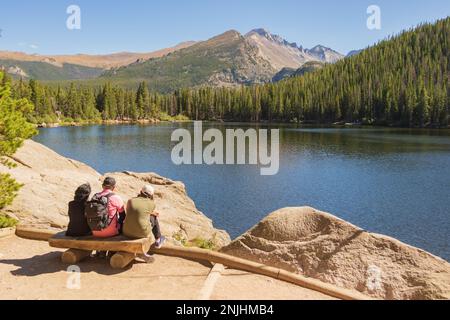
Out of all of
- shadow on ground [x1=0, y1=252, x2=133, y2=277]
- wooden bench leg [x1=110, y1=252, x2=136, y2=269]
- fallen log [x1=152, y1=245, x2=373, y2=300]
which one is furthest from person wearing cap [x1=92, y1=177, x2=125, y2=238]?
fallen log [x1=152, y1=245, x2=373, y2=300]

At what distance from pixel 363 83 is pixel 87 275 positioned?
192077 millimetres

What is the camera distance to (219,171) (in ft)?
161

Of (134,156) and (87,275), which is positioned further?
(134,156)

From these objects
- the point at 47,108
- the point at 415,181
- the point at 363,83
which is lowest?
the point at 415,181

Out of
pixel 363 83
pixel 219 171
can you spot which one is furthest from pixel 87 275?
pixel 363 83

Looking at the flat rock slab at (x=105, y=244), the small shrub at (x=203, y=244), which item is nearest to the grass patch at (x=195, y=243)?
the small shrub at (x=203, y=244)

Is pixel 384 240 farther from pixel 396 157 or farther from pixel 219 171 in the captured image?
pixel 396 157

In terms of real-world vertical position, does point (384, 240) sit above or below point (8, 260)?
above

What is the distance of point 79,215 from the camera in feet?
36.3

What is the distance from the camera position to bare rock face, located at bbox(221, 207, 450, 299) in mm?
9844

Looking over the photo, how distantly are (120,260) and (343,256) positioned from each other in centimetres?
559

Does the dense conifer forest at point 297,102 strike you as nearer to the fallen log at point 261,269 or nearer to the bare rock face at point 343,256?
the fallen log at point 261,269

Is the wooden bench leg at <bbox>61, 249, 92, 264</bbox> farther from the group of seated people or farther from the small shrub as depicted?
the small shrub

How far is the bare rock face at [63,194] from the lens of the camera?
53.4ft
